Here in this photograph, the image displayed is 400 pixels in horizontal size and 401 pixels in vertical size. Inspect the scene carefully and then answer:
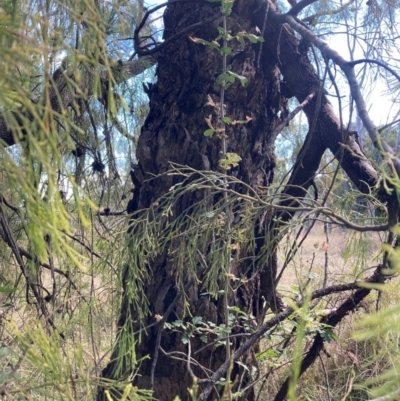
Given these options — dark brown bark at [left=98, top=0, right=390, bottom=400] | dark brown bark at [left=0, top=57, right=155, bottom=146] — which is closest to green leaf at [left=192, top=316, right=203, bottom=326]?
dark brown bark at [left=98, top=0, right=390, bottom=400]

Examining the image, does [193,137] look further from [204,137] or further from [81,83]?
[81,83]

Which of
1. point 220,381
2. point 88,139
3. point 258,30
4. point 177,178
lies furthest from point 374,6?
point 220,381

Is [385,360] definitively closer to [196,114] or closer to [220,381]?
[220,381]

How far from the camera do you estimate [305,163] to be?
1.72 meters

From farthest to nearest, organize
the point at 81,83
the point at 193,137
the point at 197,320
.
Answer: the point at 193,137, the point at 197,320, the point at 81,83

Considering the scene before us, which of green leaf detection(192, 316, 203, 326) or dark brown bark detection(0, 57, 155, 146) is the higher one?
dark brown bark detection(0, 57, 155, 146)

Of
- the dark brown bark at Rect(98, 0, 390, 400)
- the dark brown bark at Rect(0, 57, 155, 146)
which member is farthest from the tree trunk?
the dark brown bark at Rect(0, 57, 155, 146)

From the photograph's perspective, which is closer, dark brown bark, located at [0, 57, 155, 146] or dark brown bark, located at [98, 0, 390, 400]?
dark brown bark, located at [0, 57, 155, 146]

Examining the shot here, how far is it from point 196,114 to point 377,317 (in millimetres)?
1271

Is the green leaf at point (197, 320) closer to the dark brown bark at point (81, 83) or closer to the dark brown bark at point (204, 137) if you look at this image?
the dark brown bark at point (204, 137)

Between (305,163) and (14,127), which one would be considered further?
(305,163)

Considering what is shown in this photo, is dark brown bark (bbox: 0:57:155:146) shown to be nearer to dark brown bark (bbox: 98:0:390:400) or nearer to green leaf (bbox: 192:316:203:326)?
dark brown bark (bbox: 98:0:390:400)

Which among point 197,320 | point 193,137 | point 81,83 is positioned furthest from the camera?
point 193,137

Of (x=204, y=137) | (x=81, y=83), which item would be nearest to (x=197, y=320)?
(x=204, y=137)
